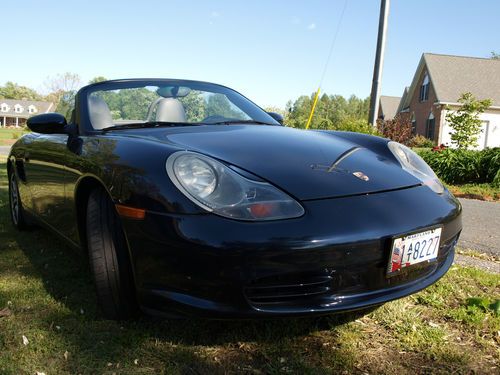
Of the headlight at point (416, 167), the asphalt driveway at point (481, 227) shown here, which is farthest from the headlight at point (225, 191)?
the asphalt driveway at point (481, 227)

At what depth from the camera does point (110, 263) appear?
7.02 ft

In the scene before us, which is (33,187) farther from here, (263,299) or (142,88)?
(263,299)

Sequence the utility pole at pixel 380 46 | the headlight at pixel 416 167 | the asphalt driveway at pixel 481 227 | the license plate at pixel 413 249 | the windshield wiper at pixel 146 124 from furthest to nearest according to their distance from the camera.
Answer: the utility pole at pixel 380 46 → the asphalt driveway at pixel 481 227 → the windshield wiper at pixel 146 124 → the headlight at pixel 416 167 → the license plate at pixel 413 249

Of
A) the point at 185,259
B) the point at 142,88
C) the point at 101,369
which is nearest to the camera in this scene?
the point at 185,259

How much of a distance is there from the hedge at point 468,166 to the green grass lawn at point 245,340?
7.15 meters

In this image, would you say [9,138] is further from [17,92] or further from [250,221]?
[17,92]

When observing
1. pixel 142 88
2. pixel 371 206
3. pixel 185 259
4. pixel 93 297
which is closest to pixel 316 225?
pixel 371 206

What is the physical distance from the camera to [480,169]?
9.27 m

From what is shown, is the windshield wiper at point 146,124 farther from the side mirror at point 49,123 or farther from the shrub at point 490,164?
the shrub at point 490,164

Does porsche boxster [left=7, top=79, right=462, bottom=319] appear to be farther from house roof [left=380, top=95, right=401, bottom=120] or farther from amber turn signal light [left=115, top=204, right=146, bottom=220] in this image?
house roof [left=380, top=95, right=401, bottom=120]

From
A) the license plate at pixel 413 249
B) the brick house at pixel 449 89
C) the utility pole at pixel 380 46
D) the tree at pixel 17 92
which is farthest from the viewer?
the tree at pixel 17 92

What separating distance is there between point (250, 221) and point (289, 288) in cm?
30

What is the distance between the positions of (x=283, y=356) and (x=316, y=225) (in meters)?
0.63

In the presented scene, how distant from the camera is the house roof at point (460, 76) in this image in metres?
25.3
